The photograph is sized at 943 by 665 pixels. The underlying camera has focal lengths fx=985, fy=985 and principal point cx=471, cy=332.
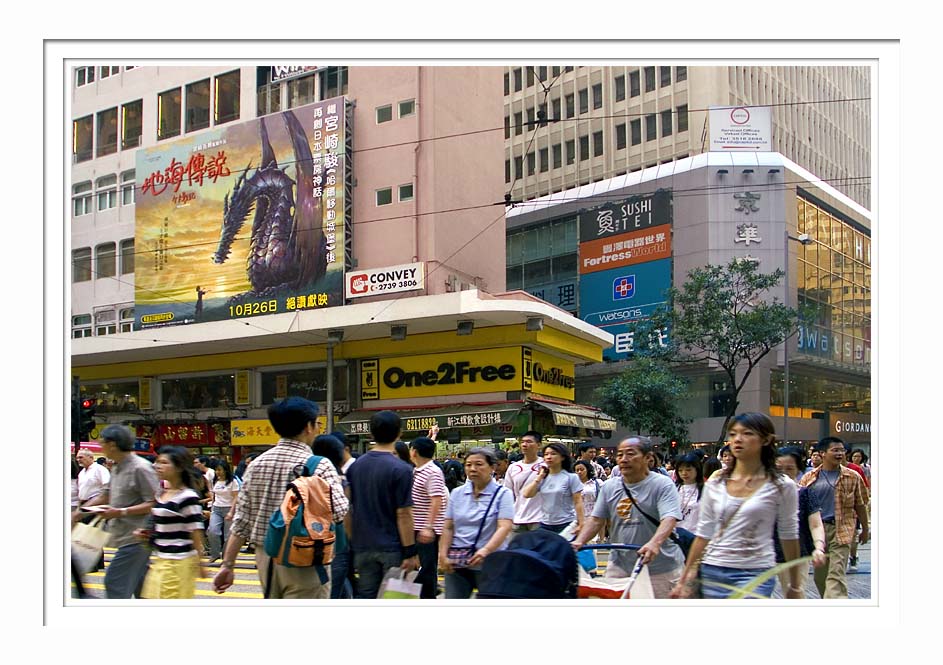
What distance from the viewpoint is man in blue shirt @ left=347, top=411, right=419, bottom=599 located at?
6.21 metres

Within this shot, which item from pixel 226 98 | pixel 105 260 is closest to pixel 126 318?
pixel 105 260

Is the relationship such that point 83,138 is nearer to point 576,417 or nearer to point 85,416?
point 576,417

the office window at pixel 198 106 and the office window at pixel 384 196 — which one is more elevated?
the office window at pixel 198 106

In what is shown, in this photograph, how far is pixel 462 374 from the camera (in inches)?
1126

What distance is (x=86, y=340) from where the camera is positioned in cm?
3275

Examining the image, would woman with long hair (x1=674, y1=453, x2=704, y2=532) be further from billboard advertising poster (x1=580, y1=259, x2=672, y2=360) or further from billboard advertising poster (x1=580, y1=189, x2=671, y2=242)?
billboard advertising poster (x1=580, y1=189, x2=671, y2=242)

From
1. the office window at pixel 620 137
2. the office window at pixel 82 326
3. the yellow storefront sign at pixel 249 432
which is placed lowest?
the yellow storefront sign at pixel 249 432

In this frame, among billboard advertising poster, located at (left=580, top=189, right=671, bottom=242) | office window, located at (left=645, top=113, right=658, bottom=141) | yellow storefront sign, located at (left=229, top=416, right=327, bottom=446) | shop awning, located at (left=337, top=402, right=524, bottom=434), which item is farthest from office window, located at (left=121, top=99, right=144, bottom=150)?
office window, located at (left=645, top=113, right=658, bottom=141)

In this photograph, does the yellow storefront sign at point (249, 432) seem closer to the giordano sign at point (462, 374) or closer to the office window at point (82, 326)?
the giordano sign at point (462, 374)

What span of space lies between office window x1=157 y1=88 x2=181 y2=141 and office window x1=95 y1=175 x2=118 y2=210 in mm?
2842

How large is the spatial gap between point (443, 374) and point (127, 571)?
22652mm

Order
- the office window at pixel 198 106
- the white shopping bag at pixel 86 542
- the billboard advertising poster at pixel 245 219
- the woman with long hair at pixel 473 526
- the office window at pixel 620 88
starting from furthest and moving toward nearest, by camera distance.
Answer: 1. the office window at pixel 620 88
2. the office window at pixel 198 106
3. the billboard advertising poster at pixel 245 219
4. the white shopping bag at pixel 86 542
5. the woman with long hair at pixel 473 526

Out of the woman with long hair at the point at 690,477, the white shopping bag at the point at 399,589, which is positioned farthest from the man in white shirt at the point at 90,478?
the woman with long hair at the point at 690,477

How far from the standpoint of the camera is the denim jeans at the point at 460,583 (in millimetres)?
6326
